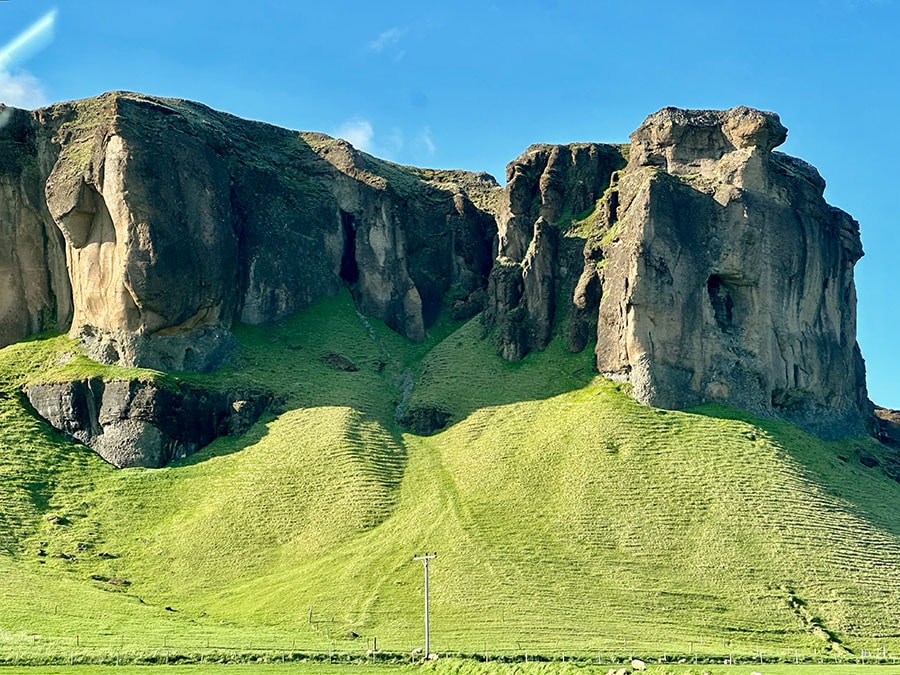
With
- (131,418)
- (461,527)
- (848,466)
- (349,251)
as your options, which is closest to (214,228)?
(349,251)

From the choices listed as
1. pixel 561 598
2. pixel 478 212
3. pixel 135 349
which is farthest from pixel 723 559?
pixel 478 212

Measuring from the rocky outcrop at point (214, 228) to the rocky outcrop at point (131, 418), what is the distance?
6.74m

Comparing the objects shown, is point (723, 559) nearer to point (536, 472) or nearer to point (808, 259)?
point (536, 472)

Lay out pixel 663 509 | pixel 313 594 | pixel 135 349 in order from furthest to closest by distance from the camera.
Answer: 1. pixel 135 349
2. pixel 663 509
3. pixel 313 594

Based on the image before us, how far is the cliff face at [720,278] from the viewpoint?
136 metres

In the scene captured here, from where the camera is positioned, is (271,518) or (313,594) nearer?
(313,594)

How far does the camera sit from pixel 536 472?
4835 inches

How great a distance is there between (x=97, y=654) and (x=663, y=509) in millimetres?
52029

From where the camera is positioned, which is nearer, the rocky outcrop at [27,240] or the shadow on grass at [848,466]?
the shadow on grass at [848,466]

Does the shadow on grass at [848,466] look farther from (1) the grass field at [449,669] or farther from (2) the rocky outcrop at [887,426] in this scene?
(1) the grass field at [449,669]

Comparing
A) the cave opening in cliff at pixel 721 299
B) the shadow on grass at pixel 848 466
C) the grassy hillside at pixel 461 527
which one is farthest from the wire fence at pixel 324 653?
the cave opening in cliff at pixel 721 299

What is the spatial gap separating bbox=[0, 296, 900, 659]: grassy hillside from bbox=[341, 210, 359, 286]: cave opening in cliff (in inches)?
940

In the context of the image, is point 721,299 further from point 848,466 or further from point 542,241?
point 542,241

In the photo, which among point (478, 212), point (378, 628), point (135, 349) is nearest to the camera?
point (378, 628)
